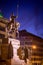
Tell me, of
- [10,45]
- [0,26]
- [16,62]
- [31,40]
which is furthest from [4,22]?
[31,40]

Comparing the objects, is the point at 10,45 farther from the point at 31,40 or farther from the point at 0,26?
the point at 31,40

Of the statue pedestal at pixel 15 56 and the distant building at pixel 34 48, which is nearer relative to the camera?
the statue pedestal at pixel 15 56

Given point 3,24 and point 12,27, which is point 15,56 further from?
point 3,24

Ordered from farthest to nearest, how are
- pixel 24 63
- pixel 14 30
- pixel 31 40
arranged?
pixel 31 40
pixel 14 30
pixel 24 63

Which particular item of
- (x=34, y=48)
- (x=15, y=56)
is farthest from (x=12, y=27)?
(x=34, y=48)

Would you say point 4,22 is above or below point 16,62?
above

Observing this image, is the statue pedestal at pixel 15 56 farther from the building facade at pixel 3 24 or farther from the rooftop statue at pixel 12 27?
the rooftop statue at pixel 12 27

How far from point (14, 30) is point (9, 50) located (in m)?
2.61

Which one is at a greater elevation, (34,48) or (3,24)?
(3,24)

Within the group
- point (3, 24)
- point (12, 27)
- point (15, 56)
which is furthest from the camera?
point (12, 27)

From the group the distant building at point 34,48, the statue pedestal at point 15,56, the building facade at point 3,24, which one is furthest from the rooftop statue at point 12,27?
the distant building at point 34,48

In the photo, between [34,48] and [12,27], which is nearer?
[12,27]

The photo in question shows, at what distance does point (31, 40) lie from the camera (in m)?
25.2

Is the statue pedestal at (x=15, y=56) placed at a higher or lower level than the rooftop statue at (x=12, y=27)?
lower
